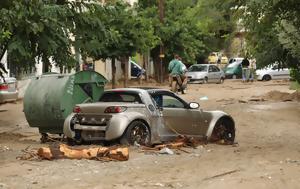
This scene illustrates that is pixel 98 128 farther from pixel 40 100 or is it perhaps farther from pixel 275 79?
pixel 275 79

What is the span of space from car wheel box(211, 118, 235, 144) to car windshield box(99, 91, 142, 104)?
93.8 inches

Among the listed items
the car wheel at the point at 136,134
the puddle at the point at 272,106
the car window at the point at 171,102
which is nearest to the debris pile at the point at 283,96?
the puddle at the point at 272,106

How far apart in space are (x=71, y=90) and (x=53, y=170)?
4.90 m

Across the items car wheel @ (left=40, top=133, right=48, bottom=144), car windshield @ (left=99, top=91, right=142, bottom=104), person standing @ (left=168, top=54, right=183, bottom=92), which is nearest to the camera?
car windshield @ (left=99, top=91, right=142, bottom=104)

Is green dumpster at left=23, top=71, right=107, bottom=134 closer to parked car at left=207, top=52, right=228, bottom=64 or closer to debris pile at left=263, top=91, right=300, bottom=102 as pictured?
debris pile at left=263, top=91, right=300, bottom=102

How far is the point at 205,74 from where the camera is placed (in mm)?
45688

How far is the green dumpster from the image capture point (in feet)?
47.5

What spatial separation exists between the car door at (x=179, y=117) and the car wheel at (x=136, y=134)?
0.64m

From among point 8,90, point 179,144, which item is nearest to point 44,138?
point 179,144

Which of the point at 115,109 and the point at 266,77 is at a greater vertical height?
the point at 115,109

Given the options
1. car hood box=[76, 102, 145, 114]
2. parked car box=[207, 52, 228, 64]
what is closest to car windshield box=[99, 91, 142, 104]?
car hood box=[76, 102, 145, 114]

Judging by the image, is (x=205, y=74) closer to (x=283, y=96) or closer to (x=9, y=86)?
(x=283, y=96)

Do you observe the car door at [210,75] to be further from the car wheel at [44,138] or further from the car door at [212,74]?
the car wheel at [44,138]

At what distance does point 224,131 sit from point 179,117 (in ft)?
5.42
